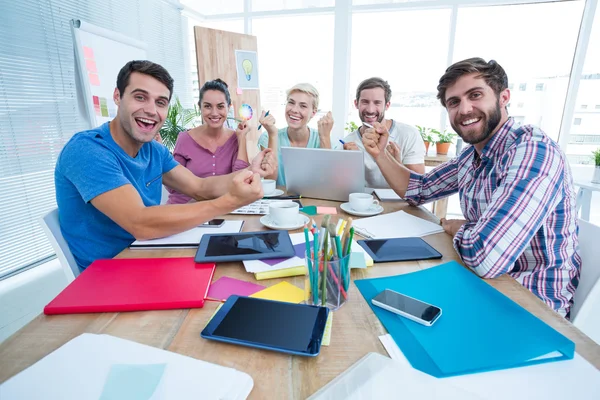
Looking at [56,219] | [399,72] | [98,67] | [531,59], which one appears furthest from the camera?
[399,72]

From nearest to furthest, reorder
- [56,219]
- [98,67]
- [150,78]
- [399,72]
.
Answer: [56,219] → [150,78] → [98,67] → [399,72]

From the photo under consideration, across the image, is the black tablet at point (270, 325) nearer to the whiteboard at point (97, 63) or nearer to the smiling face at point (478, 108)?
the smiling face at point (478, 108)

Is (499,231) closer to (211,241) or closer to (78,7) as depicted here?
(211,241)

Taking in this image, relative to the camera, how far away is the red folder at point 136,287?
664mm

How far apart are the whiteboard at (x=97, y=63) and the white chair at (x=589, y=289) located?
305 cm

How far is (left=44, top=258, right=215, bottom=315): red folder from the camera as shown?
66 cm

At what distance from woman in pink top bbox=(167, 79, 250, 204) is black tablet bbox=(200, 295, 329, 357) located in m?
1.60

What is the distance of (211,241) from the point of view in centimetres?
97

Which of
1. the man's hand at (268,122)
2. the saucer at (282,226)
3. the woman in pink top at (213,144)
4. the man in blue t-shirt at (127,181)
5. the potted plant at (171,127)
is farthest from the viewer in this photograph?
the potted plant at (171,127)

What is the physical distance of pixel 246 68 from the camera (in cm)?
403

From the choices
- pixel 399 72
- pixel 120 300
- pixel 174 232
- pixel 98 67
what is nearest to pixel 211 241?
pixel 174 232

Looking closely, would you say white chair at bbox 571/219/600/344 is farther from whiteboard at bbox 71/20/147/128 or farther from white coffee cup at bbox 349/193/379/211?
whiteboard at bbox 71/20/147/128

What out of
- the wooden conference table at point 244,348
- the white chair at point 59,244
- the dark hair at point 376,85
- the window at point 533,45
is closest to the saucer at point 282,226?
the wooden conference table at point 244,348

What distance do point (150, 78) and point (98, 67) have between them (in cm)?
174
